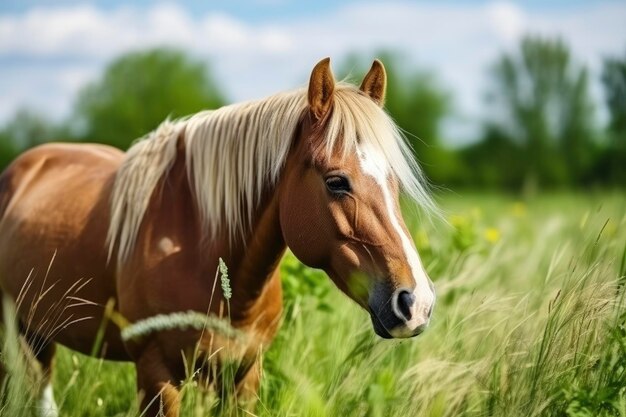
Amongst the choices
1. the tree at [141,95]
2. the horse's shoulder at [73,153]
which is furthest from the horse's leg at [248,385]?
Answer: the tree at [141,95]

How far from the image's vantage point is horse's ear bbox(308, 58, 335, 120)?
2.81 meters

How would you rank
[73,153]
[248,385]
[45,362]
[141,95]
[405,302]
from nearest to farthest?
[405,302]
[248,385]
[45,362]
[73,153]
[141,95]

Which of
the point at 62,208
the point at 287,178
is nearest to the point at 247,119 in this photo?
the point at 287,178

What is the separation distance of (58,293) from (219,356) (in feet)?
3.39

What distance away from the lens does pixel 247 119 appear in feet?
10.3

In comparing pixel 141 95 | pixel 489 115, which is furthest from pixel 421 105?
pixel 141 95

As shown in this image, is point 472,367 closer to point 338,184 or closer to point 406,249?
point 406,249

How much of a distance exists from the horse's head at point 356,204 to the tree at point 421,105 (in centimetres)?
4645

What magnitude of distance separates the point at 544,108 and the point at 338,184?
148 feet

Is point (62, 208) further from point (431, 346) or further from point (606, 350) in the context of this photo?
point (606, 350)

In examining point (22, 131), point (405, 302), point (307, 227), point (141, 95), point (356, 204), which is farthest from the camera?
point (141, 95)

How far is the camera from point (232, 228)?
10.2 feet

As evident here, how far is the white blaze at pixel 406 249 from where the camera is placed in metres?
2.46

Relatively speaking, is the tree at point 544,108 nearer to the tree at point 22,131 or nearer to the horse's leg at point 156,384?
the tree at point 22,131
